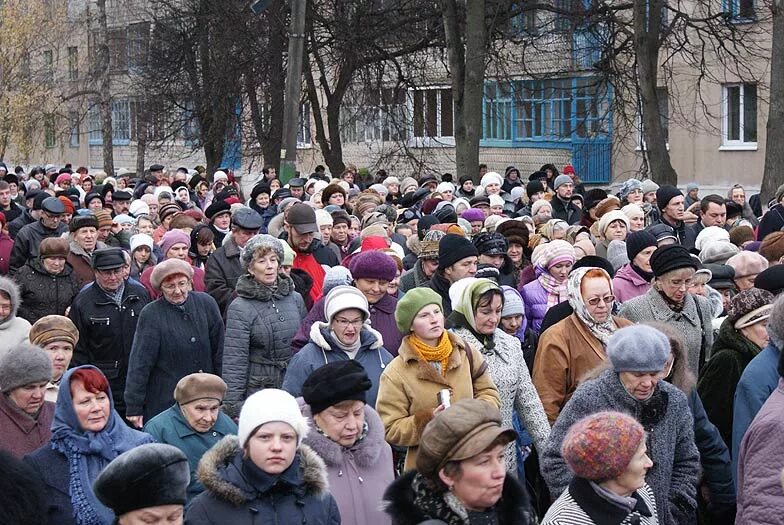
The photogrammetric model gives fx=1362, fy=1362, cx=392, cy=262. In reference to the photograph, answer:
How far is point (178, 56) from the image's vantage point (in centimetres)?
3519

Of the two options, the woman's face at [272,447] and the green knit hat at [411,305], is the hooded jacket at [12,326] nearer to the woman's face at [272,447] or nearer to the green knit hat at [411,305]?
the green knit hat at [411,305]

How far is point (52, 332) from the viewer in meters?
7.48

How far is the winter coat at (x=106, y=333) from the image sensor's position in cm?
941

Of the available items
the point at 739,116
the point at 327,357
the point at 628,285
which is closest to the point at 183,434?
the point at 327,357

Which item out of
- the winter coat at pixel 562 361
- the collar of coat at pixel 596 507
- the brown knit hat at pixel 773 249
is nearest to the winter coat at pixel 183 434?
the winter coat at pixel 562 361

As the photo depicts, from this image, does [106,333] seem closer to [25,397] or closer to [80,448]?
[25,397]

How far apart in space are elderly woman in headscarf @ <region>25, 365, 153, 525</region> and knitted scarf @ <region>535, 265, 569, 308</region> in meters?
3.90

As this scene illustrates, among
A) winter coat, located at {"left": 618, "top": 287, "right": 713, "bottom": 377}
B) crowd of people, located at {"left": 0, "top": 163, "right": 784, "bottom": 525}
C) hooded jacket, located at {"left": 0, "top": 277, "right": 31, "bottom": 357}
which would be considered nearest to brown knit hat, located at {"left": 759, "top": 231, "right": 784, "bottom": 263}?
crowd of people, located at {"left": 0, "top": 163, "right": 784, "bottom": 525}

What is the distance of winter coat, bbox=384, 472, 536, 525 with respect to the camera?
4434 millimetres

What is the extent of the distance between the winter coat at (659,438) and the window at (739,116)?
2822cm

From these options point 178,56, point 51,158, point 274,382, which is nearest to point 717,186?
point 178,56

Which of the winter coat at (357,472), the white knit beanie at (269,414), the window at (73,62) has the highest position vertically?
the window at (73,62)

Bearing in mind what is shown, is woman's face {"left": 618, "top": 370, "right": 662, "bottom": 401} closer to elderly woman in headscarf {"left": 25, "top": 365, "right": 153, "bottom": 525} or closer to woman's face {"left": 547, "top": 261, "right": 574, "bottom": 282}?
elderly woman in headscarf {"left": 25, "top": 365, "right": 153, "bottom": 525}

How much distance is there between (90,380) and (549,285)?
4178mm
